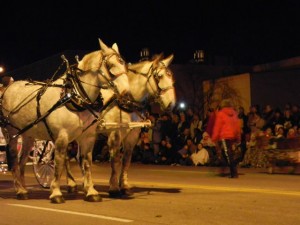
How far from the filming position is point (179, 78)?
33719 mm

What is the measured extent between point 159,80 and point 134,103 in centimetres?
70

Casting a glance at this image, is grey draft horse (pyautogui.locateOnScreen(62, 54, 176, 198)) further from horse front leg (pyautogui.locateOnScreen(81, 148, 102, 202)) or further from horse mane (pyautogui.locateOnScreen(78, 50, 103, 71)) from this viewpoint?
horse mane (pyautogui.locateOnScreen(78, 50, 103, 71))

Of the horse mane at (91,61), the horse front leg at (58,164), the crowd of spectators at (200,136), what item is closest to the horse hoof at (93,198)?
the horse front leg at (58,164)

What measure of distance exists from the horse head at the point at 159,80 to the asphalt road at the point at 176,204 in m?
1.90

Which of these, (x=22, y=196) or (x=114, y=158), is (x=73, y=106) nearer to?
(x=114, y=158)

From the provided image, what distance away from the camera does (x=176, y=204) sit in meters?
10.6

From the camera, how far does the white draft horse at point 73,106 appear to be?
1085 cm

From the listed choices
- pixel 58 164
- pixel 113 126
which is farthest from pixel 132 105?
pixel 58 164

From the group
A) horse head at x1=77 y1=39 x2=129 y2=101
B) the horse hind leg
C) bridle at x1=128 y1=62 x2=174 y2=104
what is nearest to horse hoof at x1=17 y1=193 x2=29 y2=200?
the horse hind leg

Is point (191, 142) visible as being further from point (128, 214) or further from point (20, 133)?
point (128, 214)

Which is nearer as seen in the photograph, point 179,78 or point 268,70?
point 268,70

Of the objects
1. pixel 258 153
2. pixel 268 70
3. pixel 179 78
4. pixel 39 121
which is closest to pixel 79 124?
pixel 39 121

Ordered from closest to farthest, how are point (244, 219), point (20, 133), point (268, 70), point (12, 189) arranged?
point (244, 219) → point (20, 133) → point (12, 189) → point (268, 70)

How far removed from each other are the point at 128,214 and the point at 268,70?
19.5 m
